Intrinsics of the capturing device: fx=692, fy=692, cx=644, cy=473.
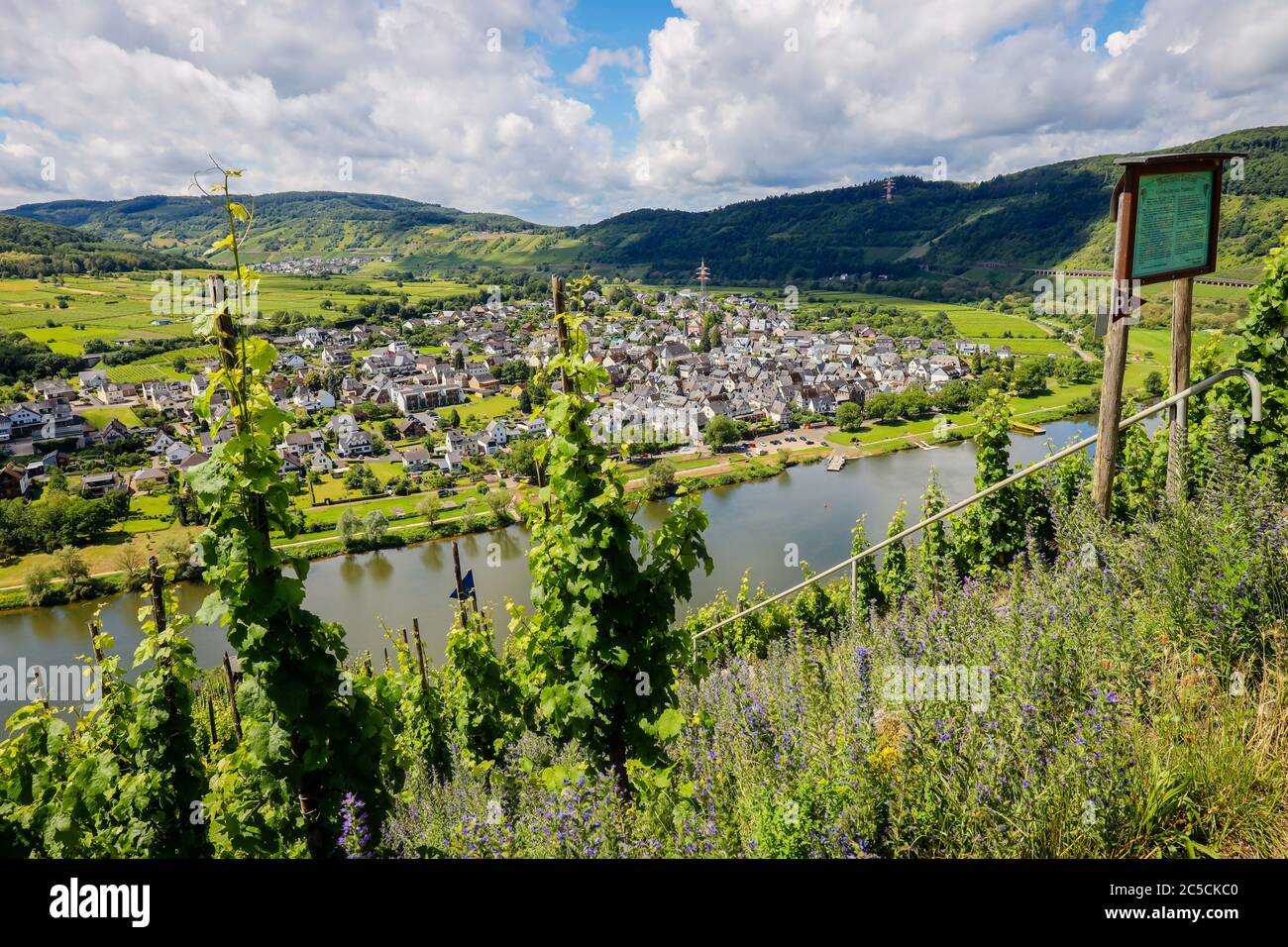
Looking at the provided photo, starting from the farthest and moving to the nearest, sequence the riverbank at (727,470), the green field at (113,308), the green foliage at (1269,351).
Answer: the green field at (113,308) → the riverbank at (727,470) → the green foliage at (1269,351)

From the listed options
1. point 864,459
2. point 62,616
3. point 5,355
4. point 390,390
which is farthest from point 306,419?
point 864,459

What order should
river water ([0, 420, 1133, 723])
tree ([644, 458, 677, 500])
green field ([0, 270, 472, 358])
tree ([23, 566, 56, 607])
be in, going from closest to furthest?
river water ([0, 420, 1133, 723]) < tree ([23, 566, 56, 607]) < tree ([644, 458, 677, 500]) < green field ([0, 270, 472, 358])

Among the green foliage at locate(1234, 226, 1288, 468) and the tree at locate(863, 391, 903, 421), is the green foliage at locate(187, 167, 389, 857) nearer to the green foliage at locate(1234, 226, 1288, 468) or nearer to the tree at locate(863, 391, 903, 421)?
the green foliage at locate(1234, 226, 1288, 468)

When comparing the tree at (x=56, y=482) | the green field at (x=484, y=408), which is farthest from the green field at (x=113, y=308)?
the green field at (x=484, y=408)

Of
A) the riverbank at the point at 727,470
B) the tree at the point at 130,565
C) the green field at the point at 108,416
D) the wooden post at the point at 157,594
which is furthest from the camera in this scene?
the green field at the point at 108,416

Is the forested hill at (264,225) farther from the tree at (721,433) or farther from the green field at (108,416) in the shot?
the tree at (721,433)

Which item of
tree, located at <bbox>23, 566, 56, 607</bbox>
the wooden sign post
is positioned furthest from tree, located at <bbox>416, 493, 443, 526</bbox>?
the wooden sign post

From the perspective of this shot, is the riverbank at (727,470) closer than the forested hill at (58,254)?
Yes

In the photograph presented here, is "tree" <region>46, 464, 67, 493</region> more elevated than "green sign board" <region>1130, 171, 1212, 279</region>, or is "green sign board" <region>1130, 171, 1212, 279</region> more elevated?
"green sign board" <region>1130, 171, 1212, 279</region>
